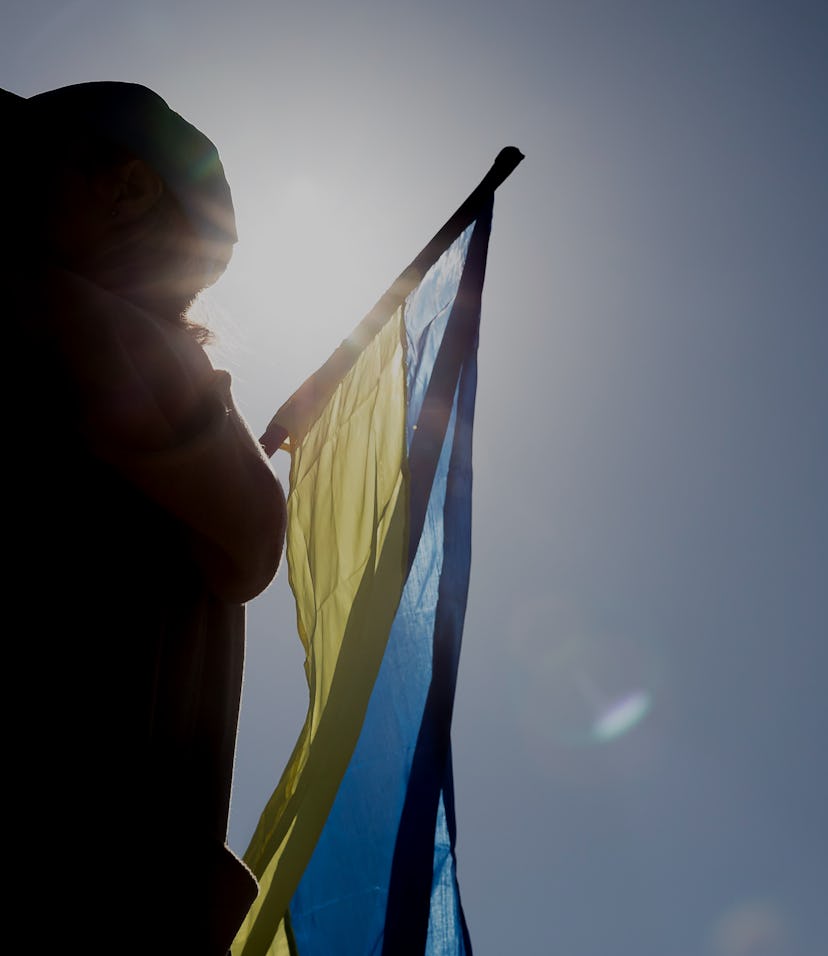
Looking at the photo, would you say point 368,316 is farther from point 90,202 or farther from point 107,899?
point 107,899

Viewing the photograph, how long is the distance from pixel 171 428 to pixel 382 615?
4.83 ft

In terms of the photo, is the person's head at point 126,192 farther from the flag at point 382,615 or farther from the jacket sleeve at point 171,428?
the flag at point 382,615

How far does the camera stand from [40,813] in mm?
779

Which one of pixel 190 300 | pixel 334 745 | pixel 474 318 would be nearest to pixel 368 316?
pixel 474 318


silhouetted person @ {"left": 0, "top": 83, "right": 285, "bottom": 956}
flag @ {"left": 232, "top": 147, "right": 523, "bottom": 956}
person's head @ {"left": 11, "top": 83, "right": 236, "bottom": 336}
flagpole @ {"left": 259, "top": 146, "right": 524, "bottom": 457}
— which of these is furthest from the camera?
flagpole @ {"left": 259, "top": 146, "right": 524, "bottom": 457}

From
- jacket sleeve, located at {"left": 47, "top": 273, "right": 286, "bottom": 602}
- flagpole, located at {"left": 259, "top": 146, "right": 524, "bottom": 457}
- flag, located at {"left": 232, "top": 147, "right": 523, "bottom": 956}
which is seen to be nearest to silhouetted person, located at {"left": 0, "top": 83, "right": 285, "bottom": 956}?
jacket sleeve, located at {"left": 47, "top": 273, "right": 286, "bottom": 602}

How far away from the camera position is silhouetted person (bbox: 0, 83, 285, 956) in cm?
80

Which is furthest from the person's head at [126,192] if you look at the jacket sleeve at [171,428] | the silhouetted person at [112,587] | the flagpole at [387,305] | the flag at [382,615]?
the flagpole at [387,305]

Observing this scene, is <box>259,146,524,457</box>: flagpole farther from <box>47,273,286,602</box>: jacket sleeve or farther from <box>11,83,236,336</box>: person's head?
<box>47,273,286,602</box>: jacket sleeve

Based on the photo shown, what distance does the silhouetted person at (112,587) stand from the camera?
796 mm

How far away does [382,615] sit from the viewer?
7.60 feet

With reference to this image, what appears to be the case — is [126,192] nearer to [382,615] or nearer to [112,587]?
[112,587]

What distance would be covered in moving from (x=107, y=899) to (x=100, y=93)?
102cm

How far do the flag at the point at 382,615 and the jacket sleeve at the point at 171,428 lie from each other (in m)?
1.19
